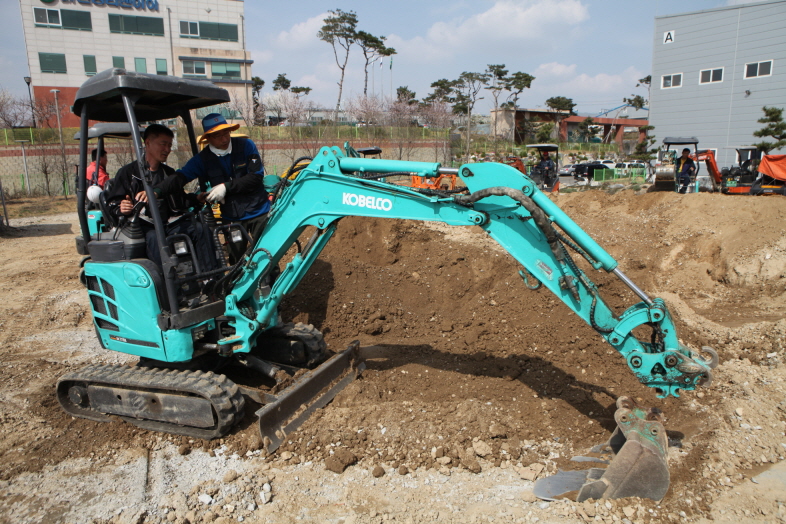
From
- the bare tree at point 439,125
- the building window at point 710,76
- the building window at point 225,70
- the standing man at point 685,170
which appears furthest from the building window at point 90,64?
the building window at point 710,76

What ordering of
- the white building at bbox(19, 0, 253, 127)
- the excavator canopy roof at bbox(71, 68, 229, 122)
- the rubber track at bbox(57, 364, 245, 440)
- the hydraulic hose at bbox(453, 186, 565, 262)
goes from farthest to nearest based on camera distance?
1. the white building at bbox(19, 0, 253, 127)
2. the rubber track at bbox(57, 364, 245, 440)
3. the excavator canopy roof at bbox(71, 68, 229, 122)
4. the hydraulic hose at bbox(453, 186, 565, 262)

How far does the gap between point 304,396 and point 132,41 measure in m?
47.2

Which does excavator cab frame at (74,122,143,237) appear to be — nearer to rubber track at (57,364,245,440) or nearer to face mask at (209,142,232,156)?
face mask at (209,142,232,156)

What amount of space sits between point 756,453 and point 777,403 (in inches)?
38.0

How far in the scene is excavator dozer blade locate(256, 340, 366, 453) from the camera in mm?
4282

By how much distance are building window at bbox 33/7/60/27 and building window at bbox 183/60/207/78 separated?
951cm

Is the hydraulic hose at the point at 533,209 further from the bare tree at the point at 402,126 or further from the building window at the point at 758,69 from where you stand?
the building window at the point at 758,69

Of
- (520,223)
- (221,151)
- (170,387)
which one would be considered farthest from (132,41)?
(520,223)

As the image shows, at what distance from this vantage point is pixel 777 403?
463cm

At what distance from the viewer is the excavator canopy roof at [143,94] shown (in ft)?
13.3

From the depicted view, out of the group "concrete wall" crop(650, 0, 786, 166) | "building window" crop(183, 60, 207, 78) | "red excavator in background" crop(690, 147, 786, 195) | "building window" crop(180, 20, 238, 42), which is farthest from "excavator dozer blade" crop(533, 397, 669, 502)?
"building window" crop(180, 20, 238, 42)

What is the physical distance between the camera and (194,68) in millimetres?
43938

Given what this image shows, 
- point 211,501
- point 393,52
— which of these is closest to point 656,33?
point 393,52

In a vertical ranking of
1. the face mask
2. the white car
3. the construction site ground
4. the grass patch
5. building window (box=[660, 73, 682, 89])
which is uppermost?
building window (box=[660, 73, 682, 89])
